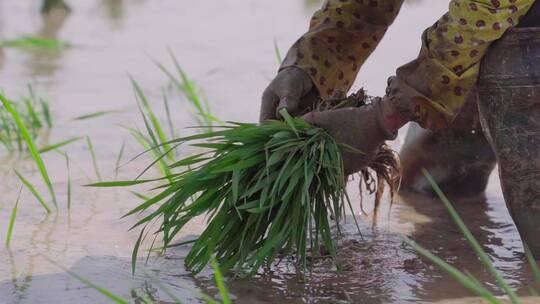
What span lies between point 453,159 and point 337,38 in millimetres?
675

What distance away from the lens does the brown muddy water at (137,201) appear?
230cm

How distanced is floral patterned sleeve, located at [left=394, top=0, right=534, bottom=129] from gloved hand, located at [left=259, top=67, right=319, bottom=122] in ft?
0.98

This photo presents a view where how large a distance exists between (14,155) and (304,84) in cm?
116

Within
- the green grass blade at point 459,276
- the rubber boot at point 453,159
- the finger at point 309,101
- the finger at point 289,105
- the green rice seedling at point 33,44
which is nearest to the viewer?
the green grass blade at point 459,276

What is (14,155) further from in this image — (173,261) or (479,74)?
(479,74)

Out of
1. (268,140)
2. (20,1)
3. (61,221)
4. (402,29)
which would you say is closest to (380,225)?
(268,140)

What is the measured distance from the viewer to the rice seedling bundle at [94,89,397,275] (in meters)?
2.26

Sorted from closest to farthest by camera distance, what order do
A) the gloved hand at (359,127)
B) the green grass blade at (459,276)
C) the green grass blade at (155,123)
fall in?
the green grass blade at (459,276), the gloved hand at (359,127), the green grass blade at (155,123)

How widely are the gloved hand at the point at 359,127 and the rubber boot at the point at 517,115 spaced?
25cm

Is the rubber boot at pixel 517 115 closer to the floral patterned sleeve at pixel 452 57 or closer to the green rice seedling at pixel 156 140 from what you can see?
the floral patterned sleeve at pixel 452 57

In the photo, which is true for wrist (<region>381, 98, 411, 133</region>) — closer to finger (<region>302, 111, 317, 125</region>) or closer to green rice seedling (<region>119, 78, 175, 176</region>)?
finger (<region>302, 111, 317, 125</region>)

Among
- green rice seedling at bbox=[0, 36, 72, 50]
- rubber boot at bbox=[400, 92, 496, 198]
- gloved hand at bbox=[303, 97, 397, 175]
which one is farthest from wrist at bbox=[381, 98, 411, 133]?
green rice seedling at bbox=[0, 36, 72, 50]

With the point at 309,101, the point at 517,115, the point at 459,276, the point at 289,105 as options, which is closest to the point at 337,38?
the point at 309,101

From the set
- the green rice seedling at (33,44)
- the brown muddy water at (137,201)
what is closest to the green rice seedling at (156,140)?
the brown muddy water at (137,201)
